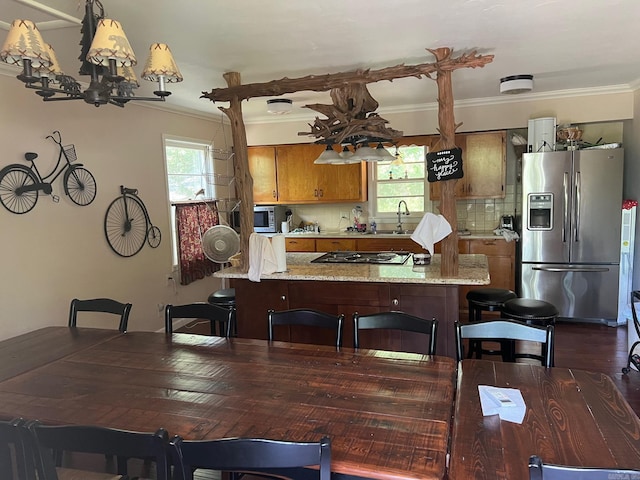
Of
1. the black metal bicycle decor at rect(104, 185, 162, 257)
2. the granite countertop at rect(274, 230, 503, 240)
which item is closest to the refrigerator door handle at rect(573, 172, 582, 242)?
the granite countertop at rect(274, 230, 503, 240)

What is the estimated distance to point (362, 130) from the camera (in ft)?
11.2

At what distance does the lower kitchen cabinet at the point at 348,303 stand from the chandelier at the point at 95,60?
1.91 m

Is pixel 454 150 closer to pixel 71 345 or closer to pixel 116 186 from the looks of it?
pixel 71 345

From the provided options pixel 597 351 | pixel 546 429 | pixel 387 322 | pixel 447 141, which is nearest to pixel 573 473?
pixel 546 429

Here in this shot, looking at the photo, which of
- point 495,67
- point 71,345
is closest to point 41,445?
point 71,345

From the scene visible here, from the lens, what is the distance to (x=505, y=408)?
5.02 feet

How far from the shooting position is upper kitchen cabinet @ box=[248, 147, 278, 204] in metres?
6.20

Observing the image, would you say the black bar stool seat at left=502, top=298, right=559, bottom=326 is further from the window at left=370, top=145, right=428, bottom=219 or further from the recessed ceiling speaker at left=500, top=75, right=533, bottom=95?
the window at left=370, top=145, right=428, bottom=219

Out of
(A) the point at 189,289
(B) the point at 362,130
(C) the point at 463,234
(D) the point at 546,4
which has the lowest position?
(A) the point at 189,289

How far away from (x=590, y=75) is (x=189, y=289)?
4820 millimetres

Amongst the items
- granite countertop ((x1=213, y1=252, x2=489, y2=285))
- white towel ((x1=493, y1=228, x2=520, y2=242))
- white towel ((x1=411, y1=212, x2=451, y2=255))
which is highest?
white towel ((x1=411, y1=212, x2=451, y2=255))

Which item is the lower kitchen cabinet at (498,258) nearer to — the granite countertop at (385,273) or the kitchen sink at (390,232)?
the kitchen sink at (390,232)

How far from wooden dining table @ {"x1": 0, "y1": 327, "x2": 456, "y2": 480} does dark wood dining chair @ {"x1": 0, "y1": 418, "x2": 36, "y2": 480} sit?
17 cm

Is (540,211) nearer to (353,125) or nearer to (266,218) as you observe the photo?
(353,125)
